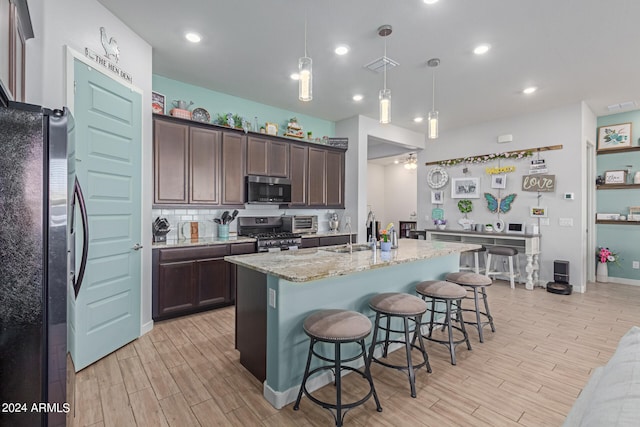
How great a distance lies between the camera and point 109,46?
2.70m

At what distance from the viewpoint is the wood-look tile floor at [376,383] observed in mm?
1904

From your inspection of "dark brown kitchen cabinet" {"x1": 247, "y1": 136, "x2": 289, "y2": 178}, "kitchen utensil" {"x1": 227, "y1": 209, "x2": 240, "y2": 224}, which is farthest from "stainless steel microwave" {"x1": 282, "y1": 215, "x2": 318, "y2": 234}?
"kitchen utensil" {"x1": 227, "y1": 209, "x2": 240, "y2": 224}

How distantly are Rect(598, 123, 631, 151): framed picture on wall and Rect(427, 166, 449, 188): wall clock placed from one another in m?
2.57

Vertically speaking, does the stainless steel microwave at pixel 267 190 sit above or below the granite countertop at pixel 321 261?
above

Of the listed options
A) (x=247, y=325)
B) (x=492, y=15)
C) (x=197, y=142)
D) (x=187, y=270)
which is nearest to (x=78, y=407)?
(x=247, y=325)

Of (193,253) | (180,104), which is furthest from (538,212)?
(180,104)

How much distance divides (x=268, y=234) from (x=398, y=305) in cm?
286

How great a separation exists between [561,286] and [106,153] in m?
6.27

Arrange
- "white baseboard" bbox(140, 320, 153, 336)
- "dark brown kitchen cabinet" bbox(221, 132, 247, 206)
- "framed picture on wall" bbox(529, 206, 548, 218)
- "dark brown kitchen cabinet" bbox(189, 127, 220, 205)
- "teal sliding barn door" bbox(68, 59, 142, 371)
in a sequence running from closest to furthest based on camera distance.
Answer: "teal sliding barn door" bbox(68, 59, 142, 371), "white baseboard" bbox(140, 320, 153, 336), "dark brown kitchen cabinet" bbox(189, 127, 220, 205), "dark brown kitchen cabinet" bbox(221, 132, 247, 206), "framed picture on wall" bbox(529, 206, 548, 218)

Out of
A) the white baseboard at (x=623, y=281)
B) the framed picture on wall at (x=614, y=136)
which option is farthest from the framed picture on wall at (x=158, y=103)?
the white baseboard at (x=623, y=281)

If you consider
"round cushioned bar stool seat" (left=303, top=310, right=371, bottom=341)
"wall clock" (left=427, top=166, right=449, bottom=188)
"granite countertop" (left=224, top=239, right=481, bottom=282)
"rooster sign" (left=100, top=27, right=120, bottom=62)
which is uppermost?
"rooster sign" (left=100, top=27, right=120, bottom=62)

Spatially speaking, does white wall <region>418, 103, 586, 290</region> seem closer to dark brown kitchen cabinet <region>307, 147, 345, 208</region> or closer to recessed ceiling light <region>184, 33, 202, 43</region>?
dark brown kitchen cabinet <region>307, 147, 345, 208</region>

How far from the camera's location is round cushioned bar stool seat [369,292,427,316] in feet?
7.02

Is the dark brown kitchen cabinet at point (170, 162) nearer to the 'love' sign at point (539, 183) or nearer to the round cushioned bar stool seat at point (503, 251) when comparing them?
the round cushioned bar stool seat at point (503, 251)
